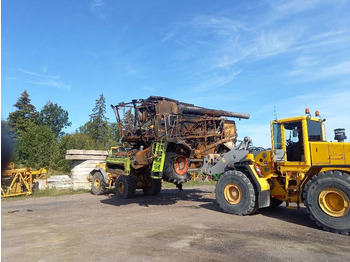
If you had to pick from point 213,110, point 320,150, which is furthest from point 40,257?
point 213,110

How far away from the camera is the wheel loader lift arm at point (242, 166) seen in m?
9.07

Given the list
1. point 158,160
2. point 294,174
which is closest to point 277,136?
point 294,174

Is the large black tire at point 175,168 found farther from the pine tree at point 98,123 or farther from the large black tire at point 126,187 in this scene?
the pine tree at point 98,123

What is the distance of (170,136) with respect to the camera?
39.8ft

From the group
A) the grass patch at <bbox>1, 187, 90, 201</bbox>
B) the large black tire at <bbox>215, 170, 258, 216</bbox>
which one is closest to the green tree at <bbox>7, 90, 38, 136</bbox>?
the grass patch at <bbox>1, 187, 90, 201</bbox>

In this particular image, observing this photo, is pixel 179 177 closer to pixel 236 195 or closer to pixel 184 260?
pixel 236 195

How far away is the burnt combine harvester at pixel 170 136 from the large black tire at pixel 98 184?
3101 mm

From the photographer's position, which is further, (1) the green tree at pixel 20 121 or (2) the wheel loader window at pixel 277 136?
(2) the wheel loader window at pixel 277 136

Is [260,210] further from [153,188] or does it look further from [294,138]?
[153,188]

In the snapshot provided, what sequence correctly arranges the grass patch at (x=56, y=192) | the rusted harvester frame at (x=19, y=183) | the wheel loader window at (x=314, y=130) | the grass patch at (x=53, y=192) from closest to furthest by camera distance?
the wheel loader window at (x=314, y=130) < the rusted harvester frame at (x=19, y=183) < the grass patch at (x=53, y=192) < the grass patch at (x=56, y=192)

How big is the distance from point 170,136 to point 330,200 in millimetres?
6386

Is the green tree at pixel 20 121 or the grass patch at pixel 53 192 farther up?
the green tree at pixel 20 121

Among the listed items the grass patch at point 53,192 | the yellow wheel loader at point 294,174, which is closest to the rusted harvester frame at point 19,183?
the grass patch at point 53,192

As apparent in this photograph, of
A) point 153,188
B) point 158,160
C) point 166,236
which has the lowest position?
point 166,236
